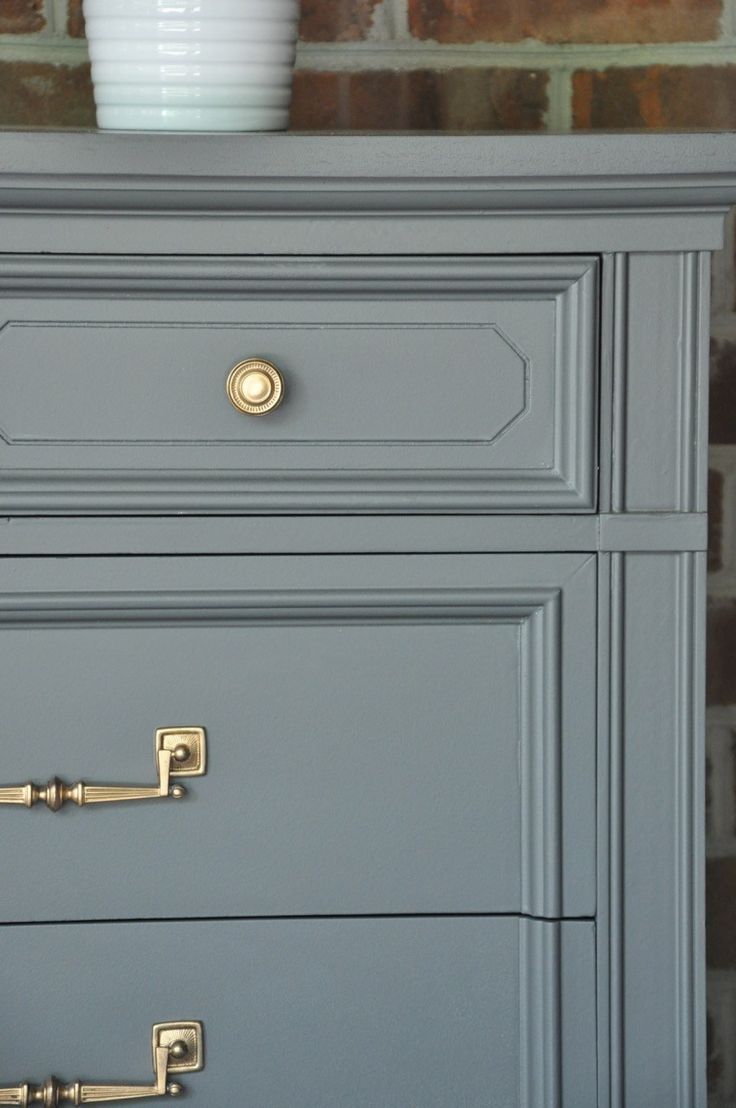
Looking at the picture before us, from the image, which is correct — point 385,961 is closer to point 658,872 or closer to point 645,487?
point 658,872

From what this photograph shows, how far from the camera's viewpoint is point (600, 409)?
2.67 ft

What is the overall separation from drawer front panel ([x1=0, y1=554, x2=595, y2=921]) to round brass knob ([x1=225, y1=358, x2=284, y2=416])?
0.10 meters

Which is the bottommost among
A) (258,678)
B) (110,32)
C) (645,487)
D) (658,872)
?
(658,872)

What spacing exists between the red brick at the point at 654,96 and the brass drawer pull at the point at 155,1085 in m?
0.90

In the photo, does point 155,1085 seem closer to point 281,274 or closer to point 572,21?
point 281,274

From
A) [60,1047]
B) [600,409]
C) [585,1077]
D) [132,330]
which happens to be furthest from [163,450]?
[585,1077]

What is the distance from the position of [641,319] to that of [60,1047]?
0.59 meters

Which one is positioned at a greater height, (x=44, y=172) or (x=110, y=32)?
(x=110, y=32)

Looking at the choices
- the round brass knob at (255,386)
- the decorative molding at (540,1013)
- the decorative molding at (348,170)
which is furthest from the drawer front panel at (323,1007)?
A: the decorative molding at (348,170)

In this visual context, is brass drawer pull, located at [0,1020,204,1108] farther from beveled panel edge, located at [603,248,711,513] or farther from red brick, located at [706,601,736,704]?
red brick, located at [706,601,736,704]

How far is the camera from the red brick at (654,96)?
1235 mm

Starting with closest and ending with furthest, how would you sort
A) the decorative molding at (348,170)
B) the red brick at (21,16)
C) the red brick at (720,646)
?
the decorative molding at (348,170) < the red brick at (21,16) < the red brick at (720,646)

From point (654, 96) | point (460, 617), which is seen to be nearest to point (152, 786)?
point (460, 617)

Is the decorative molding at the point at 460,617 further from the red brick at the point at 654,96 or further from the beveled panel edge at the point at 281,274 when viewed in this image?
the red brick at the point at 654,96
